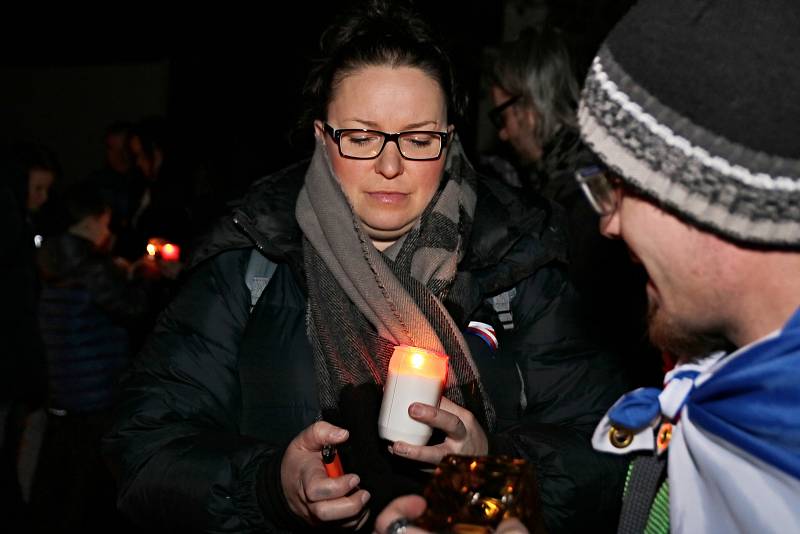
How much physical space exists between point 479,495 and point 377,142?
1240 millimetres

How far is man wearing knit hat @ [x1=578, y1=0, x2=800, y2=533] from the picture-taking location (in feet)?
5.10

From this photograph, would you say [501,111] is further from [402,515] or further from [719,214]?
[402,515]

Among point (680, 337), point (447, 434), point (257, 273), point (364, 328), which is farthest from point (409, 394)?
point (257, 273)

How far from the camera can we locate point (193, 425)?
249cm

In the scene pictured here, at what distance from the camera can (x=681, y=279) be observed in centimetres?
172

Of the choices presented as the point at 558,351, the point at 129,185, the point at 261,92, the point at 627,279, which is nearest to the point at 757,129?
the point at 558,351

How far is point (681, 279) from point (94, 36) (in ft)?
43.8

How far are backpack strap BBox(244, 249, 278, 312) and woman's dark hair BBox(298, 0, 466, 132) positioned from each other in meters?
0.47

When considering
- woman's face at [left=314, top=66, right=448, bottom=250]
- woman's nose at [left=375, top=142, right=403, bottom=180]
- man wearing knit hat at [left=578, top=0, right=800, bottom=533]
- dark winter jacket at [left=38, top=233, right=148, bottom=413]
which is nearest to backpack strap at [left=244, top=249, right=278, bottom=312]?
woman's face at [left=314, top=66, right=448, bottom=250]

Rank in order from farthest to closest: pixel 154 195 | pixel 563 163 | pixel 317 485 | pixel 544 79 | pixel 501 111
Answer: pixel 154 195 → pixel 501 111 → pixel 544 79 → pixel 563 163 → pixel 317 485

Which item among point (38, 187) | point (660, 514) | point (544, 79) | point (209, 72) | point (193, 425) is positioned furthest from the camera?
point (209, 72)

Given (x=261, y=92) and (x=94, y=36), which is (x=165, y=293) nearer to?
(x=261, y=92)

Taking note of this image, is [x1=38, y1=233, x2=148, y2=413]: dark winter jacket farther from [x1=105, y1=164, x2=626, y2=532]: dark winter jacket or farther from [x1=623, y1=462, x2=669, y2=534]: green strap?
[x1=623, y1=462, x2=669, y2=534]: green strap

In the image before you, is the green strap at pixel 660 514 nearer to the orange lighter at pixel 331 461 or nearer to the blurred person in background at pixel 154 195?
the orange lighter at pixel 331 461
